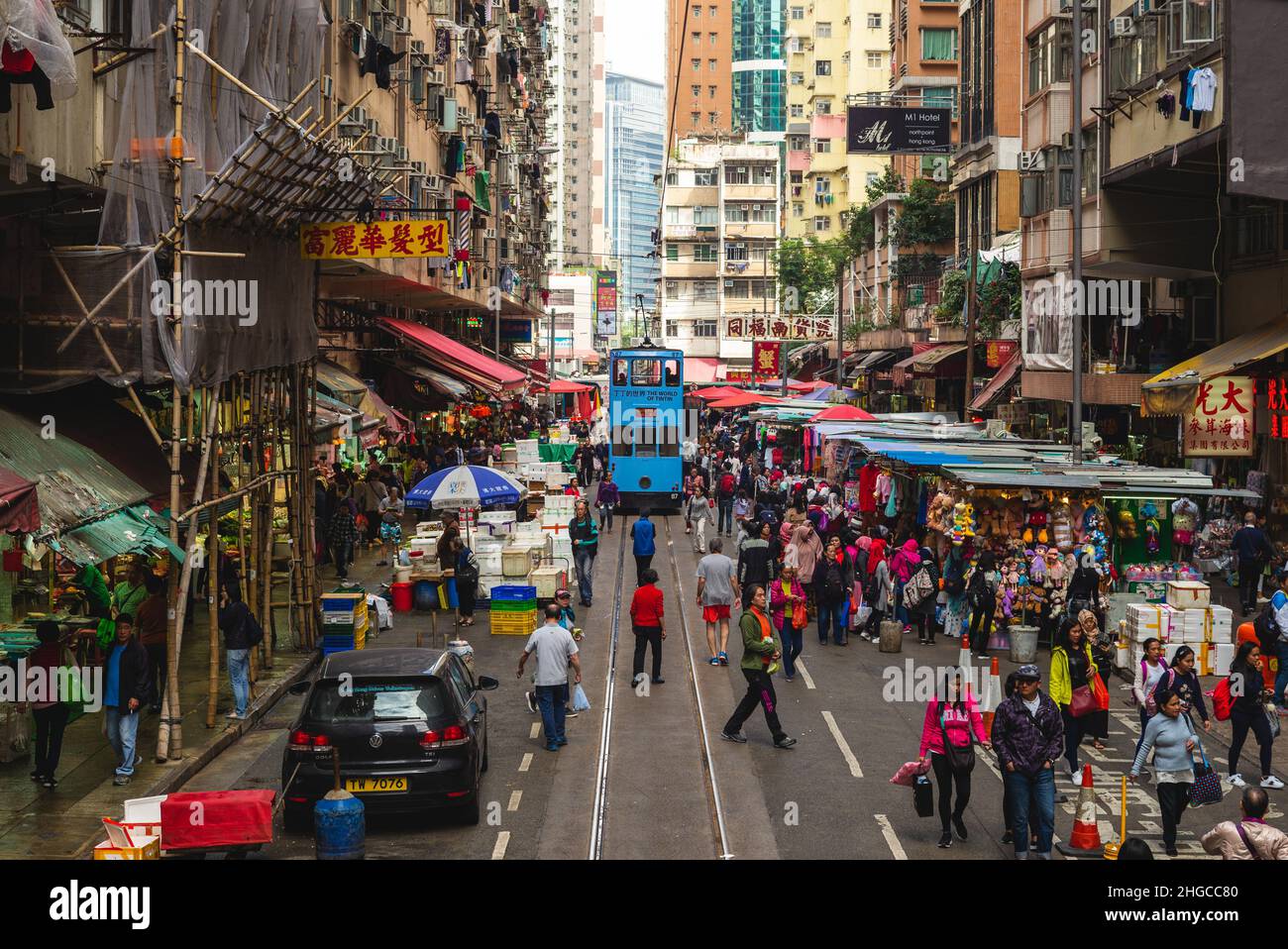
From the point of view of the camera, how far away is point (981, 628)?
2073 cm

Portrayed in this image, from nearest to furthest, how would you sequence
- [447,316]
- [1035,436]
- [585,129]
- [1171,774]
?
[1171,774] < [1035,436] < [447,316] < [585,129]

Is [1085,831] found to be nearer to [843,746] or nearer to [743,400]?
[843,746]

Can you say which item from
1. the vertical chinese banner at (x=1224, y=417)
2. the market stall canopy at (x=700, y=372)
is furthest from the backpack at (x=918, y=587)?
the market stall canopy at (x=700, y=372)

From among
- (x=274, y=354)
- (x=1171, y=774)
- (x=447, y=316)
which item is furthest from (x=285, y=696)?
(x=447, y=316)

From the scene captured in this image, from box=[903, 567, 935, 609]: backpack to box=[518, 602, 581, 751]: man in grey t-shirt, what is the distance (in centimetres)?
776

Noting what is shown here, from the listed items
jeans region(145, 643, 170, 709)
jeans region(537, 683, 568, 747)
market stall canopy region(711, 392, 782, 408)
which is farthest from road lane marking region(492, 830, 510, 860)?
market stall canopy region(711, 392, 782, 408)

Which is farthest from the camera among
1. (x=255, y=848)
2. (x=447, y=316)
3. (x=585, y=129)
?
(x=585, y=129)

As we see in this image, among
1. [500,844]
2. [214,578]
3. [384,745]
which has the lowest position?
[500,844]

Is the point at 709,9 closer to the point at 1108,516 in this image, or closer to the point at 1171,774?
the point at 1108,516

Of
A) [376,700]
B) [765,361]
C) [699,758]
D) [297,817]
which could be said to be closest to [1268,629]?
[699,758]

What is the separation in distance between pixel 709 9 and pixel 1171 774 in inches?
5050

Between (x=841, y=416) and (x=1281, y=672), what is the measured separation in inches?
751

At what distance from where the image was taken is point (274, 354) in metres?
19.4

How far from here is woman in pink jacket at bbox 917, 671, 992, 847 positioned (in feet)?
39.3
